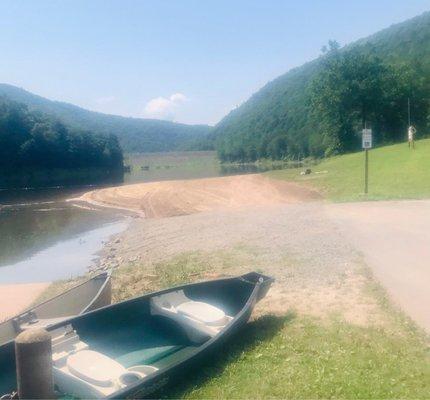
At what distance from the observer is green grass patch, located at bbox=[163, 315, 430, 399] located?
220 inches

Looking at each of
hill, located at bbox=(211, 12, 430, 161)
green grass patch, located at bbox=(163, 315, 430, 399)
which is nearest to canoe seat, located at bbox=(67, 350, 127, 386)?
green grass patch, located at bbox=(163, 315, 430, 399)

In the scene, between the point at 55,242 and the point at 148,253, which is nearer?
the point at 148,253

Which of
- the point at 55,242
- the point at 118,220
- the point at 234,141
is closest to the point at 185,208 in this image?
the point at 118,220

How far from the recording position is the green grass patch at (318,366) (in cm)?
560

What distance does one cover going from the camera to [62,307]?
8.77 meters

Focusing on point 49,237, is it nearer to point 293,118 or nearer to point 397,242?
point 397,242

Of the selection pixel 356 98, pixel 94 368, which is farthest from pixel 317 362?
pixel 356 98

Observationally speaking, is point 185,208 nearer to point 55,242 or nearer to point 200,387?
point 55,242

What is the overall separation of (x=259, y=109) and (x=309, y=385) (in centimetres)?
19266

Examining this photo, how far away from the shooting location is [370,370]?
5.96 m

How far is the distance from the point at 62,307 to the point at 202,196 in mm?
26048

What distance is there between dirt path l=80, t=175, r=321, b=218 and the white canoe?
18.8m

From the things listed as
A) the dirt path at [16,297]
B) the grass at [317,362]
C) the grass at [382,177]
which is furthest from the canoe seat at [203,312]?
the grass at [382,177]

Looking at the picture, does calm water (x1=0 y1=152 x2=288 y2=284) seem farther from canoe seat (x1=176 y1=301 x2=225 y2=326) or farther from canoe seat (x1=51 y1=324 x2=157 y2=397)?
canoe seat (x1=51 y1=324 x2=157 y2=397)
